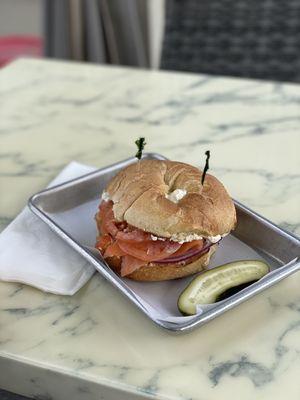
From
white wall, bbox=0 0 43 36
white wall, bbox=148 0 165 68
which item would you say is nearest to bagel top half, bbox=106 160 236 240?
white wall, bbox=148 0 165 68

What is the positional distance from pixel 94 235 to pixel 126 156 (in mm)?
260

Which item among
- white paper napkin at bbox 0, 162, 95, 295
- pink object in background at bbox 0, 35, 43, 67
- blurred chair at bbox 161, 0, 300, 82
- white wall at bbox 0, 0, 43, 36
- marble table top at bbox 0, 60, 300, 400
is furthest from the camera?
white wall at bbox 0, 0, 43, 36

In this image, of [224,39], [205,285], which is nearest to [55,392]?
[205,285]

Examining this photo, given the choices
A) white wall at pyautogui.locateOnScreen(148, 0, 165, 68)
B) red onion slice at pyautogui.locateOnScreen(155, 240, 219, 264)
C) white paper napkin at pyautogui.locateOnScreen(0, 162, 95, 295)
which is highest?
red onion slice at pyautogui.locateOnScreen(155, 240, 219, 264)

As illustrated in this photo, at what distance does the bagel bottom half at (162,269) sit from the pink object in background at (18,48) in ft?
5.38

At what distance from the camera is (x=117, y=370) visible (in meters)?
0.59

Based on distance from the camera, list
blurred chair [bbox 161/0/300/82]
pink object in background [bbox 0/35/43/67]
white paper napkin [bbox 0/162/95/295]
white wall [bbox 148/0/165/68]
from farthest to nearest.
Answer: pink object in background [bbox 0/35/43/67], white wall [bbox 148/0/165/68], blurred chair [bbox 161/0/300/82], white paper napkin [bbox 0/162/95/295]

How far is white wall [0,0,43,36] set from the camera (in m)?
2.97

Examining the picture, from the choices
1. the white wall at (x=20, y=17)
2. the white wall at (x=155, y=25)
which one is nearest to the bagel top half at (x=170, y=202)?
the white wall at (x=155, y=25)

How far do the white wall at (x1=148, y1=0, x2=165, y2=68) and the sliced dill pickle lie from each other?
1.53 metres

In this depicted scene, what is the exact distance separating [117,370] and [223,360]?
10 centimetres

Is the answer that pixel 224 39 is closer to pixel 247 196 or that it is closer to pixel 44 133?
pixel 44 133

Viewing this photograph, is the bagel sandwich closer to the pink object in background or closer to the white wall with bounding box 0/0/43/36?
the pink object in background

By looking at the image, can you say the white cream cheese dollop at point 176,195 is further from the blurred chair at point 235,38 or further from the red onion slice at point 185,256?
the blurred chair at point 235,38
